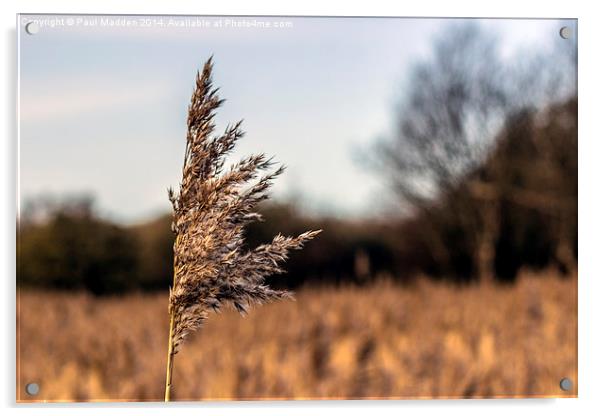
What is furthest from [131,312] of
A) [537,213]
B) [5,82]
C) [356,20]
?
[537,213]

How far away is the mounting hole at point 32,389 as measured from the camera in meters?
2.17

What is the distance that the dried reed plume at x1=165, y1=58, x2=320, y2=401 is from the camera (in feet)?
4.16

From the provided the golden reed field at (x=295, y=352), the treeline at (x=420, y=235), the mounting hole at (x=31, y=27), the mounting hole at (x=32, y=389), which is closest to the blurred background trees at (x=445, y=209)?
the treeline at (x=420, y=235)

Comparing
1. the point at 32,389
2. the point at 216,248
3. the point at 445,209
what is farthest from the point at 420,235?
the point at 216,248

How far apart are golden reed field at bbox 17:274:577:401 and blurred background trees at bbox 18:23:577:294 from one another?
0.15 m

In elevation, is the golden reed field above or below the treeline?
below

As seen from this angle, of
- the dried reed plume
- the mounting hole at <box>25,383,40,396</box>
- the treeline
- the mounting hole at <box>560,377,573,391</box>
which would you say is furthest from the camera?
the treeline

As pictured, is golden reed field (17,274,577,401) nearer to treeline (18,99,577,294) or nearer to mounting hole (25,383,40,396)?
mounting hole (25,383,40,396)

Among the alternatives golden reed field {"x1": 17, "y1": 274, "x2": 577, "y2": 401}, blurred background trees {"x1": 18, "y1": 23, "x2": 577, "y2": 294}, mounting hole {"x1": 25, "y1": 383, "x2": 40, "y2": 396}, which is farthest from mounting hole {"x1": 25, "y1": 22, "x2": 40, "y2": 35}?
mounting hole {"x1": 25, "y1": 383, "x2": 40, "y2": 396}

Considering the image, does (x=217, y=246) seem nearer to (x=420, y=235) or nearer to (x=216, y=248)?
(x=216, y=248)

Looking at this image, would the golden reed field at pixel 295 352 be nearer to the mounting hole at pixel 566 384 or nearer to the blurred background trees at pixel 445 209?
the mounting hole at pixel 566 384

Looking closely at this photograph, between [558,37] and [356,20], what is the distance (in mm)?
701

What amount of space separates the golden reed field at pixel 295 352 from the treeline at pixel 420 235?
15cm

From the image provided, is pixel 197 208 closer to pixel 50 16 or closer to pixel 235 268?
pixel 235 268
